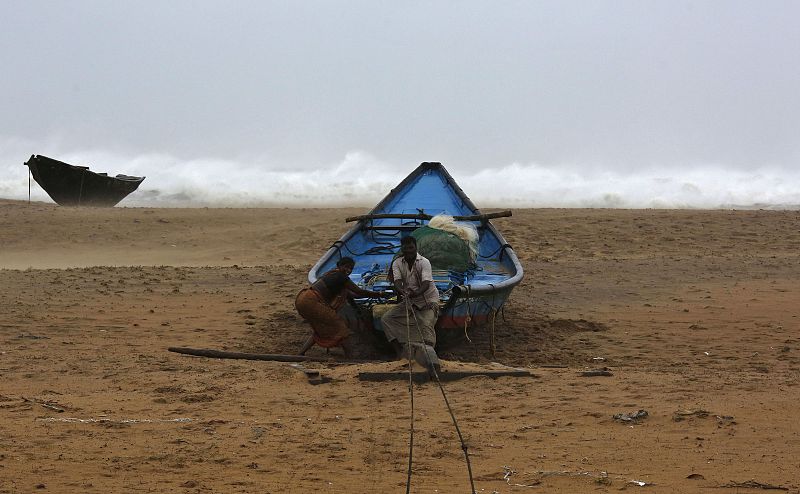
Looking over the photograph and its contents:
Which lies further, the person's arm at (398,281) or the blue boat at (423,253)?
Answer: the blue boat at (423,253)

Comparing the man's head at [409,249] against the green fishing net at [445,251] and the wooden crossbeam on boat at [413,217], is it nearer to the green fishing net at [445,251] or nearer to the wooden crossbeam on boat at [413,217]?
the green fishing net at [445,251]

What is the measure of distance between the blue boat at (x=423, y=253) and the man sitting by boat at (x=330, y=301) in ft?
0.72

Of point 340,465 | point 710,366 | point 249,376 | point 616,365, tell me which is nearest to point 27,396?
point 249,376

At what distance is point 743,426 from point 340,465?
2.41 meters

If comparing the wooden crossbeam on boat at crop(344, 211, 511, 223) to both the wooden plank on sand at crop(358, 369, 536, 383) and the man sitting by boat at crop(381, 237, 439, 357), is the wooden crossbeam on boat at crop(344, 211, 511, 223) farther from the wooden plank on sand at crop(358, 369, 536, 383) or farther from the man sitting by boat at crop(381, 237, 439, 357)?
the wooden plank on sand at crop(358, 369, 536, 383)

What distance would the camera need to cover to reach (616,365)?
29.0ft

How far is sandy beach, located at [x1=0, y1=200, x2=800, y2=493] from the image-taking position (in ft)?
17.4

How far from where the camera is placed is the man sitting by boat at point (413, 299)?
8.53 metres

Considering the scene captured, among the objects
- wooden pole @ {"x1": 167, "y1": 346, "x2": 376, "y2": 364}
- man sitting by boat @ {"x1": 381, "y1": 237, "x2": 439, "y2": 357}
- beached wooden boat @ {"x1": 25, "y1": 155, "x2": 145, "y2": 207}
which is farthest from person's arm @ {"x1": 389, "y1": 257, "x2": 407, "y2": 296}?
beached wooden boat @ {"x1": 25, "y1": 155, "x2": 145, "y2": 207}

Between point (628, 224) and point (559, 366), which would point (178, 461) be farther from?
point (628, 224)

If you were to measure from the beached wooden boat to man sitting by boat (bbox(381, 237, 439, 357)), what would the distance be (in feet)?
55.3

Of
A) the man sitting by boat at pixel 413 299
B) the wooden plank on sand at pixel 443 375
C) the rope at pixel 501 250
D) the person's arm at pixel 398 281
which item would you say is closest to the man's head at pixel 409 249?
the man sitting by boat at pixel 413 299

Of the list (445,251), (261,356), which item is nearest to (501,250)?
(445,251)

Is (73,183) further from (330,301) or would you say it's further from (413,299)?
(413,299)
